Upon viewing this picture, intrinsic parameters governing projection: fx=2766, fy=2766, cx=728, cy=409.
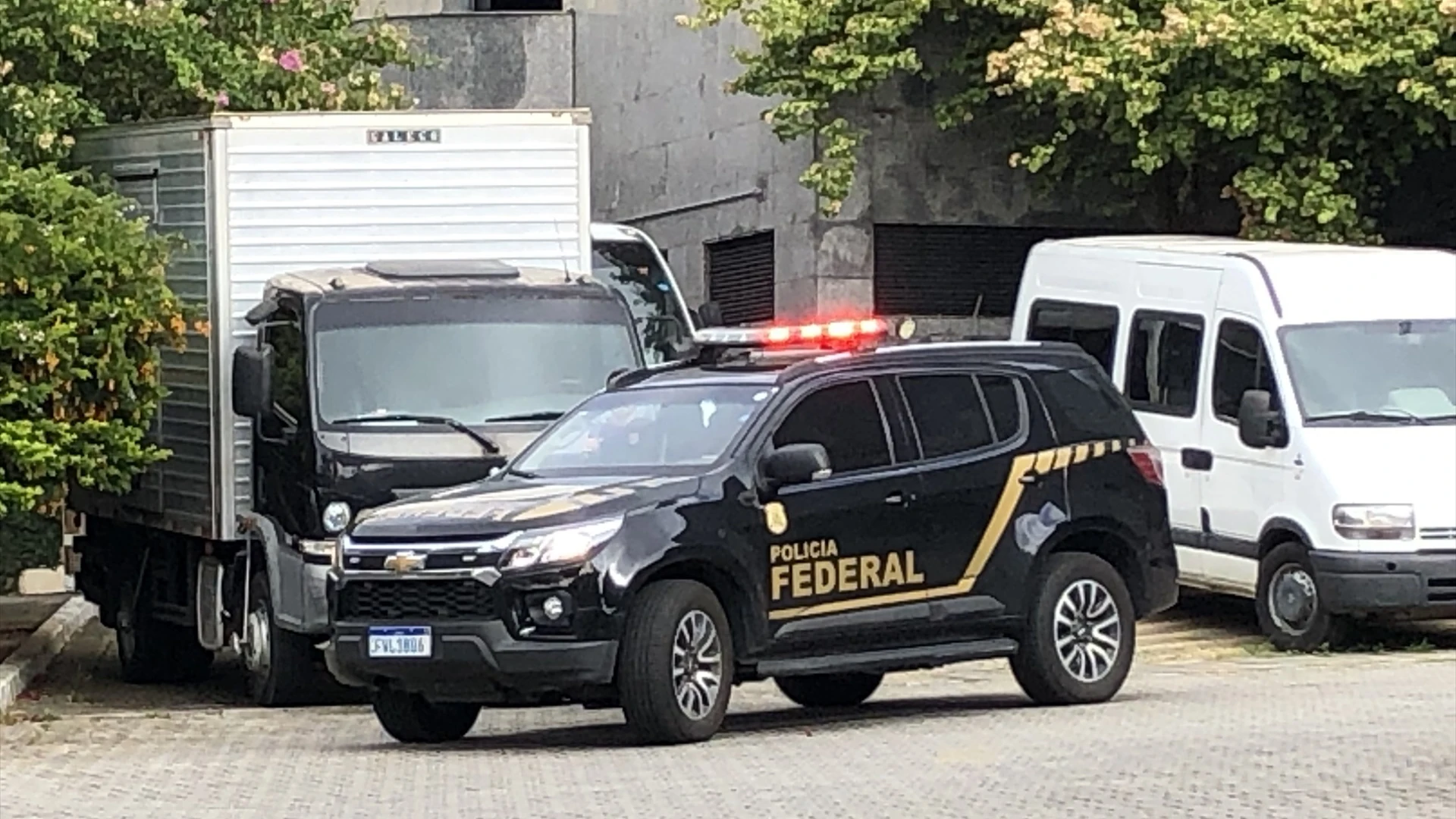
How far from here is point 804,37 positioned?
905 inches

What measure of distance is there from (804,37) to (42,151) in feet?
22.6

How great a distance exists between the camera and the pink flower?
2102 centimetres

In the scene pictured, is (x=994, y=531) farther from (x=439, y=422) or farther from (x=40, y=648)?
(x=40, y=648)

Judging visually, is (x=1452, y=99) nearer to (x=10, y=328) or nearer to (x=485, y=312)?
(x=485, y=312)

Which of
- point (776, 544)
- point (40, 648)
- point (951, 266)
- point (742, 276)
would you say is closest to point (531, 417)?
point (776, 544)

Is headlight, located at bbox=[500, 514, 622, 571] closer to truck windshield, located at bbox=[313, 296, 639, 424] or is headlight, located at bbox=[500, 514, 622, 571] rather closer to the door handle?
truck windshield, located at bbox=[313, 296, 639, 424]

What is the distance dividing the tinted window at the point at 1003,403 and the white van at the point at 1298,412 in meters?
3.65

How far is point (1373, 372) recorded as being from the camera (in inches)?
708

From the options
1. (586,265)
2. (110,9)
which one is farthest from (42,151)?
(586,265)

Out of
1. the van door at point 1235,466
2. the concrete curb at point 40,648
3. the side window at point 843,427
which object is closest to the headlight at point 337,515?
the concrete curb at point 40,648

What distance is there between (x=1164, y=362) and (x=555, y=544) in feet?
25.1

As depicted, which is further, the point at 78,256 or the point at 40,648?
the point at 40,648

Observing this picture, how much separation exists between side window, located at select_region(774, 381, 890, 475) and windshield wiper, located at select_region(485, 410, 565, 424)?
2.30 m

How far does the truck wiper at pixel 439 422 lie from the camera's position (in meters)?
15.5
